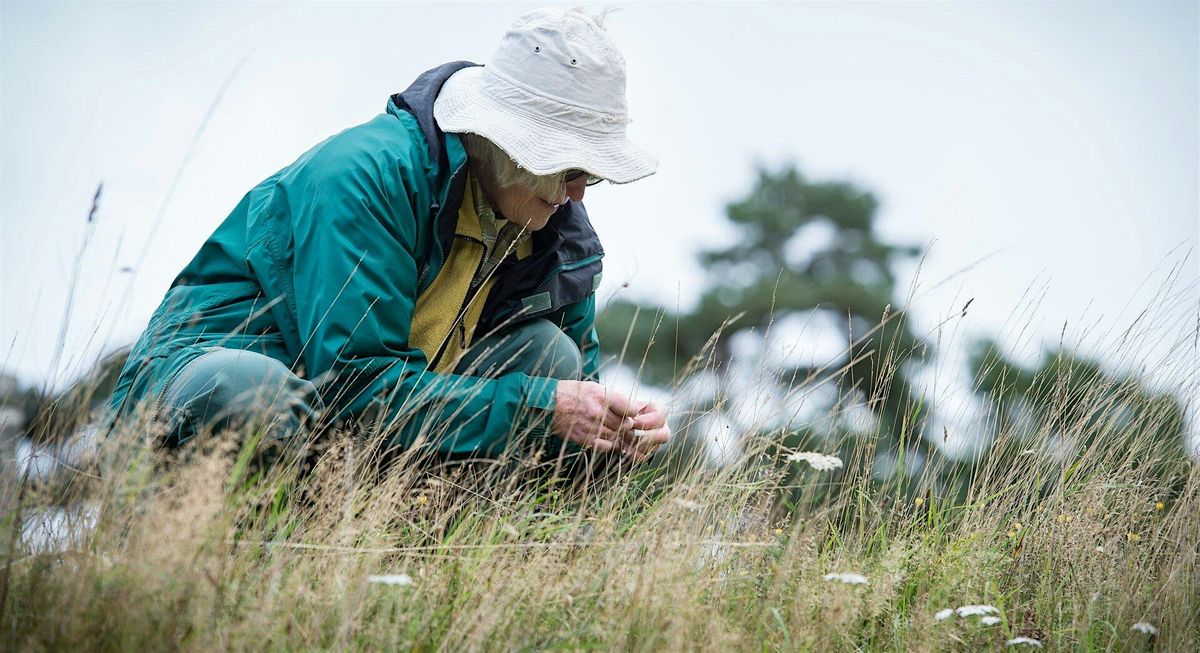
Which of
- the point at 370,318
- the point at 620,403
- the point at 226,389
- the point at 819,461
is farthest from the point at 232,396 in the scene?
the point at 819,461

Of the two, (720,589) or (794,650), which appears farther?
(720,589)

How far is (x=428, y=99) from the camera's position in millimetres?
2799

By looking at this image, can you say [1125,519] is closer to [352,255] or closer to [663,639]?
[663,639]

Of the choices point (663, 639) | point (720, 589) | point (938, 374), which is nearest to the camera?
point (663, 639)

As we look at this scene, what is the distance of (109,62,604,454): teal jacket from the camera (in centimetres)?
240

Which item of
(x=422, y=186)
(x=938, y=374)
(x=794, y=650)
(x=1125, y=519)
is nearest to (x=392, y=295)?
(x=422, y=186)

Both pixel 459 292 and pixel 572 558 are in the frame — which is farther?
pixel 459 292

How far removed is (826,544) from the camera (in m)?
2.80

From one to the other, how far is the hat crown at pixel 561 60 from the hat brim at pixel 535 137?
72mm

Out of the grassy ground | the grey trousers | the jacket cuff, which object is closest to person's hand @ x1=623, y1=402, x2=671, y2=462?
the grassy ground

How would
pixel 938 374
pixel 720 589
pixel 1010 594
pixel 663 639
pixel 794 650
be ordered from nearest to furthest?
pixel 663 639 < pixel 794 650 < pixel 720 589 < pixel 1010 594 < pixel 938 374

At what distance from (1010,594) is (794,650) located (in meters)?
0.77

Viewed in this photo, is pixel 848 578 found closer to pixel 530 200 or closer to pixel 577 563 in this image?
pixel 577 563

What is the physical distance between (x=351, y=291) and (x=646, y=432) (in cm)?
84
